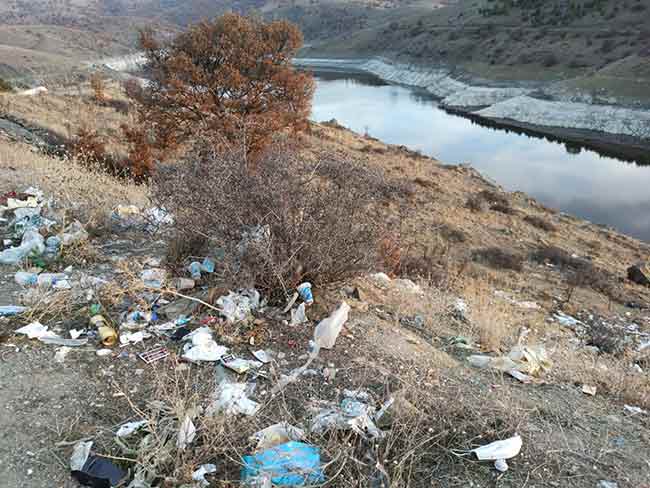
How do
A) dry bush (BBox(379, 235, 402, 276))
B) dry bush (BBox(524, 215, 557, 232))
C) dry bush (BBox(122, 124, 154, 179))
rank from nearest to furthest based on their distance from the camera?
dry bush (BBox(379, 235, 402, 276))
dry bush (BBox(122, 124, 154, 179))
dry bush (BBox(524, 215, 557, 232))

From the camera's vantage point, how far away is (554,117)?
37438 millimetres

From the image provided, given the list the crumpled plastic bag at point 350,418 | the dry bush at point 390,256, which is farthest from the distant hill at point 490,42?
→ the crumpled plastic bag at point 350,418

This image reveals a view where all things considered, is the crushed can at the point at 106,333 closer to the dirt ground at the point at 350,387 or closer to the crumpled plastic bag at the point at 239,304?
the dirt ground at the point at 350,387

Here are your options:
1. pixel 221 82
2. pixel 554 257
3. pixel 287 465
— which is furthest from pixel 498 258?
pixel 287 465

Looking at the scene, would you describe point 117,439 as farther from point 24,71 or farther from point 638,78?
point 24,71

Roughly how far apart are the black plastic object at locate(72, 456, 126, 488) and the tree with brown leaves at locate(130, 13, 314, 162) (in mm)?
9648

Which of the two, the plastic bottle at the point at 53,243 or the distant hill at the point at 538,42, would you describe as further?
the distant hill at the point at 538,42

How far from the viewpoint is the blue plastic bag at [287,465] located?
237 centimetres

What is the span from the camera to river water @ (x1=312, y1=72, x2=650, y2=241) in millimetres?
21859

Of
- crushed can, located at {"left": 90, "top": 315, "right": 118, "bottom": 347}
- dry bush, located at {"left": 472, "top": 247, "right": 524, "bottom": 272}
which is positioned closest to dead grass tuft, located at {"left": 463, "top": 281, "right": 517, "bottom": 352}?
crushed can, located at {"left": 90, "top": 315, "right": 118, "bottom": 347}

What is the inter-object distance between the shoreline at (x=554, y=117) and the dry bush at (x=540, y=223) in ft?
57.6

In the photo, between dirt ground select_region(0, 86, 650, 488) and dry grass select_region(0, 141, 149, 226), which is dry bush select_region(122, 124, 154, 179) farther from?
dirt ground select_region(0, 86, 650, 488)

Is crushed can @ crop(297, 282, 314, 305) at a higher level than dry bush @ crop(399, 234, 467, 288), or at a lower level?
higher

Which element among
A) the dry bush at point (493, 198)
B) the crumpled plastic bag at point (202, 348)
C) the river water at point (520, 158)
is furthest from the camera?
the river water at point (520, 158)
